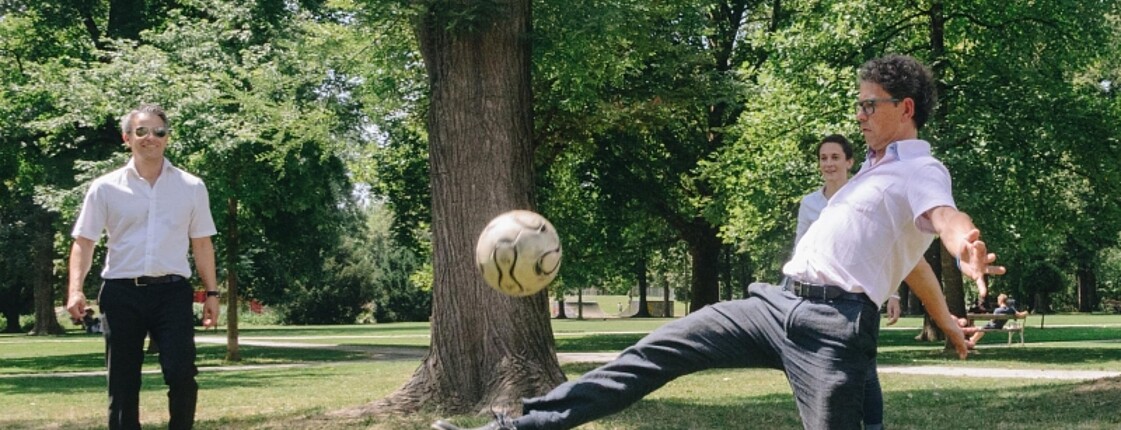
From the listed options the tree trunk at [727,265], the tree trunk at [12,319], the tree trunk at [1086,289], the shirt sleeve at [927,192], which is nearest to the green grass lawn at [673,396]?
the shirt sleeve at [927,192]

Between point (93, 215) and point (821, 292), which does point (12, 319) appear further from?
point (821, 292)

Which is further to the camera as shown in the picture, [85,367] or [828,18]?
[85,367]

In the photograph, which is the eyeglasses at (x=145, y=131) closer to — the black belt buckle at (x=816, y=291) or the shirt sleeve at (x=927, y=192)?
the black belt buckle at (x=816, y=291)

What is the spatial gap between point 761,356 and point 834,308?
0.40 m

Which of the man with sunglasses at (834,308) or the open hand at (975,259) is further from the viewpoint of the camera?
the man with sunglasses at (834,308)

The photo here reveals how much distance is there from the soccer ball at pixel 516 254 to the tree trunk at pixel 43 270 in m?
38.7

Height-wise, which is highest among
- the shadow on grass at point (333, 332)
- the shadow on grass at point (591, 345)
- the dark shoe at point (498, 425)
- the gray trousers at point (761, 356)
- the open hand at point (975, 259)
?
the open hand at point (975, 259)

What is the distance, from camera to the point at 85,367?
80.0 feet

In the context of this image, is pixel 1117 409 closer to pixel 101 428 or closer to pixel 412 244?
pixel 101 428

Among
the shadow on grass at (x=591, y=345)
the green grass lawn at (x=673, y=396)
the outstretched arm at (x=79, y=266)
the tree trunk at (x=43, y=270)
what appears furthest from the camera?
the tree trunk at (x=43, y=270)

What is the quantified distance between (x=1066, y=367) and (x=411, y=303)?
6087 cm

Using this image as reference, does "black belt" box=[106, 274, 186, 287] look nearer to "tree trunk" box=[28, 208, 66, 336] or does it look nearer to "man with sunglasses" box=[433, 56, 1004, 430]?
"man with sunglasses" box=[433, 56, 1004, 430]

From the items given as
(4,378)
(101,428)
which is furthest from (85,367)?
(101,428)

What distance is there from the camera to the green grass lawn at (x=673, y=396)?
9844 mm
